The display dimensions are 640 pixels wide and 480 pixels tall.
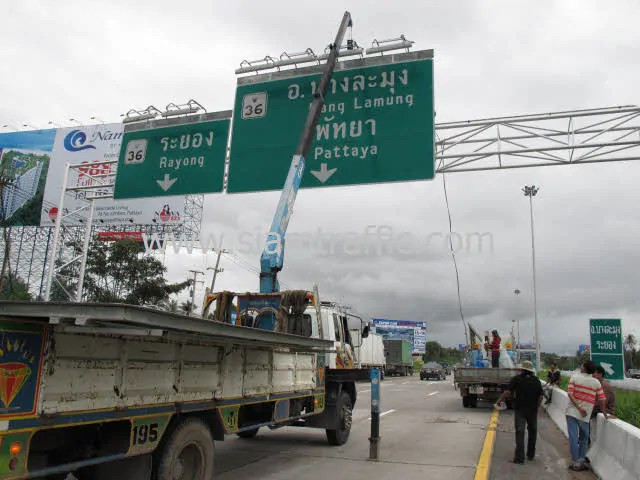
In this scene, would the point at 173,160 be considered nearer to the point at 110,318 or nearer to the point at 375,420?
the point at 375,420

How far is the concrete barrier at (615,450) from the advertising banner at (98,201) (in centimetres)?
2578

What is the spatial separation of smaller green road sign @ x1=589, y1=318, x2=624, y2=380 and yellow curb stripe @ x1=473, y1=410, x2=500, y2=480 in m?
3.17

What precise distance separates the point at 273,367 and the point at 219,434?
1316 mm

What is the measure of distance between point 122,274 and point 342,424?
25883mm

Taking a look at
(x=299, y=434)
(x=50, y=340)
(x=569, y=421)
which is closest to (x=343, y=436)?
(x=299, y=434)

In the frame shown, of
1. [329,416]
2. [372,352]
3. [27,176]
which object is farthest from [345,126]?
[372,352]

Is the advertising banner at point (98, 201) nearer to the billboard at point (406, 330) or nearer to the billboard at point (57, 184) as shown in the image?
the billboard at point (57, 184)

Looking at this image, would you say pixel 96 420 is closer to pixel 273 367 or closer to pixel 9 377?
pixel 9 377

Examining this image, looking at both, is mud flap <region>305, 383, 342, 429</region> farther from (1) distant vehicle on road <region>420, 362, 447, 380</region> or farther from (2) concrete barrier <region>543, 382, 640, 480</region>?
(1) distant vehicle on road <region>420, 362, 447, 380</region>

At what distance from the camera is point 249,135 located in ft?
37.5

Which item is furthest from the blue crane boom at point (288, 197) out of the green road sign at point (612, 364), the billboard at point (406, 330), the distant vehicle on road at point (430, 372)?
the billboard at point (406, 330)

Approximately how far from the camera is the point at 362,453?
29.0 ft

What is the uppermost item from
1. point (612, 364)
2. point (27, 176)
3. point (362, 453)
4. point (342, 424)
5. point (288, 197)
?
point (27, 176)

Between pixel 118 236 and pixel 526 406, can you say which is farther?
pixel 118 236
